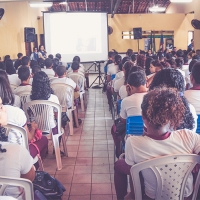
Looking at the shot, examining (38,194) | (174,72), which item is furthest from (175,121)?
(174,72)

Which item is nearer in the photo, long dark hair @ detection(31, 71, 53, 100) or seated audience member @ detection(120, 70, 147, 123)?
seated audience member @ detection(120, 70, 147, 123)

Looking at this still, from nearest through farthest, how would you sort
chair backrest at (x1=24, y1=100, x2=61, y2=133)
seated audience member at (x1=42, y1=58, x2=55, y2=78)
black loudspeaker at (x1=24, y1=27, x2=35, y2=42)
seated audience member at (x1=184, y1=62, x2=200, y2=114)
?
1. seated audience member at (x1=184, y1=62, x2=200, y2=114)
2. chair backrest at (x1=24, y1=100, x2=61, y2=133)
3. seated audience member at (x1=42, y1=58, x2=55, y2=78)
4. black loudspeaker at (x1=24, y1=27, x2=35, y2=42)

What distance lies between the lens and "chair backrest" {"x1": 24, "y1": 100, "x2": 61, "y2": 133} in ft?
10.3

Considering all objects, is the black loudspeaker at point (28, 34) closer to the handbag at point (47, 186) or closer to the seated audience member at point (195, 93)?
the seated audience member at point (195, 93)

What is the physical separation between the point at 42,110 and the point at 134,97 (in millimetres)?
995

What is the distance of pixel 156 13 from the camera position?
14.5 metres

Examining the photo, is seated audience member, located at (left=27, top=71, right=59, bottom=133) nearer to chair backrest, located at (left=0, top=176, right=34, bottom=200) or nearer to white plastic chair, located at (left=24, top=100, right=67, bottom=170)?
white plastic chair, located at (left=24, top=100, right=67, bottom=170)

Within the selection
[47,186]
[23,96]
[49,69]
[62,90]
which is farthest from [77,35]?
[47,186]

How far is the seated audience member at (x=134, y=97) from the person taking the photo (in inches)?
109

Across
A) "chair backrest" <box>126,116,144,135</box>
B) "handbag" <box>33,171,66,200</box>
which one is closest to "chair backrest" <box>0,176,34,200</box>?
"handbag" <box>33,171,66,200</box>

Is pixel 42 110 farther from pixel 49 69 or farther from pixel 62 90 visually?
pixel 49 69

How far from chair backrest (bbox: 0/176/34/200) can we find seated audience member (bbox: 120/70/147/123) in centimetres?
142

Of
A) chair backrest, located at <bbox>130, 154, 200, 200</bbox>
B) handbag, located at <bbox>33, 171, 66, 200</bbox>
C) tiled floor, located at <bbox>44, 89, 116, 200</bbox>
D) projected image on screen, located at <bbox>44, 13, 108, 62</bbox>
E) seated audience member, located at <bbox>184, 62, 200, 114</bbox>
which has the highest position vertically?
projected image on screen, located at <bbox>44, 13, 108, 62</bbox>

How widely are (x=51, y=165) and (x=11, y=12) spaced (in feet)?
25.3
